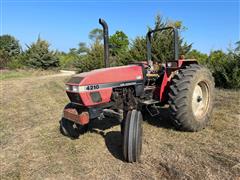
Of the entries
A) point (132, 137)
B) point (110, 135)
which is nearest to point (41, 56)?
point (110, 135)

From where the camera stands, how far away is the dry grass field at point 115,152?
339 cm

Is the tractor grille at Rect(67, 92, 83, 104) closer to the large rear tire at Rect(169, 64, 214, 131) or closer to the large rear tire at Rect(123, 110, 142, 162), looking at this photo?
the large rear tire at Rect(123, 110, 142, 162)

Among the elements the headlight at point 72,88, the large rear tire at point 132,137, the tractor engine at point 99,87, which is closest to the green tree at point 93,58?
the tractor engine at point 99,87

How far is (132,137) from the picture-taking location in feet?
12.2

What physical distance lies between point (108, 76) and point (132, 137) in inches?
42.6

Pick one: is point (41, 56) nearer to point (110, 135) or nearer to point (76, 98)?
point (110, 135)

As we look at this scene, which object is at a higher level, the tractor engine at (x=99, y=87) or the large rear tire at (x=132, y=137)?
the tractor engine at (x=99, y=87)

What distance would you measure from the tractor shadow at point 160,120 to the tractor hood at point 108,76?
1028 mm

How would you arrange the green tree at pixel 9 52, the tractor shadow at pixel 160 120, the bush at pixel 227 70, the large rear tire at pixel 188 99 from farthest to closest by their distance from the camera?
the green tree at pixel 9 52
the bush at pixel 227 70
the tractor shadow at pixel 160 120
the large rear tire at pixel 188 99

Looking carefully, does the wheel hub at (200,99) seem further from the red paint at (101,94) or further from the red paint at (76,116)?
the red paint at (76,116)

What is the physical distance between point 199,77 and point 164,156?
1696 mm

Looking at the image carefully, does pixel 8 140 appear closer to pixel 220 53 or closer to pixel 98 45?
pixel 220 53

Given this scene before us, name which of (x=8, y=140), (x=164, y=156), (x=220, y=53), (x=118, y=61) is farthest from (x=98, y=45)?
(x=164, y=156)

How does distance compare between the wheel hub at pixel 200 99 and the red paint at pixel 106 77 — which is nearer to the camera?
the red paint at pixel 106 77
